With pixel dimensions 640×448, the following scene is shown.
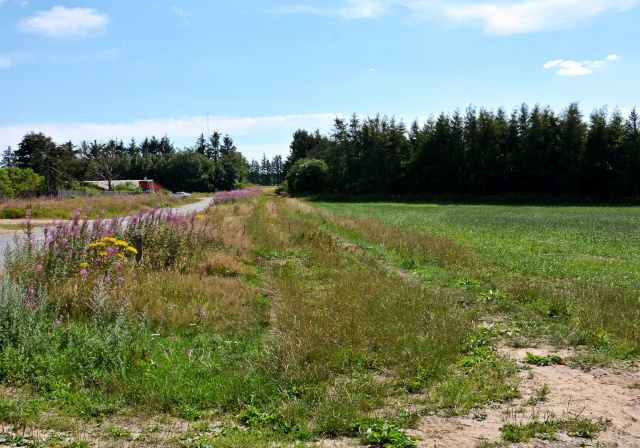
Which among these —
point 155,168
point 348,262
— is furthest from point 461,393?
point 155,168

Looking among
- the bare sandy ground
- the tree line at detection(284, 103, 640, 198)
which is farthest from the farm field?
the tree line at detection(284, 103, 640, 198)

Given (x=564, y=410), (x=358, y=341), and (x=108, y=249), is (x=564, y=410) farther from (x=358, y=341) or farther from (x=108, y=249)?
(x=108, y=249)

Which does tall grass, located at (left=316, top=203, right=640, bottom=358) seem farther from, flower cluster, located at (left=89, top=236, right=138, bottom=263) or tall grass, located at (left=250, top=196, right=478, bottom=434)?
flower cluster, located at (left=89, top=236, right=138, bottom=263)

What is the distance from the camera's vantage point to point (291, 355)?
561 cm

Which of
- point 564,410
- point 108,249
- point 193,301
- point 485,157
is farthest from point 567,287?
point 485,157

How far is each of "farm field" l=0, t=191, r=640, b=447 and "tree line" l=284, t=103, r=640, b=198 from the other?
2325 inches

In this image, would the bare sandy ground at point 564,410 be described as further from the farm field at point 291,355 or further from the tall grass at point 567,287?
the tall grass at point 567,287

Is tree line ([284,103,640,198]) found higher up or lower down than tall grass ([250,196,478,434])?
higher up

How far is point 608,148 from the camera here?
6216cm

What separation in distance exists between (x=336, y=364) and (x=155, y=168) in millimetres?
122574

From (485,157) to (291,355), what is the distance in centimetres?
6833

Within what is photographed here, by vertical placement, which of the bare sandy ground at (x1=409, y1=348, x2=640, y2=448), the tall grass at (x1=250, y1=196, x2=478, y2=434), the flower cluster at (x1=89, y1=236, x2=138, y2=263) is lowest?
the bare sandy ground at (x1=409, y1=348, x2=640, y2=448)

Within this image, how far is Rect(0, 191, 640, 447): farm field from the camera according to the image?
13.9ft

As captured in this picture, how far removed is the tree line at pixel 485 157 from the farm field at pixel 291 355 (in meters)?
59.0
